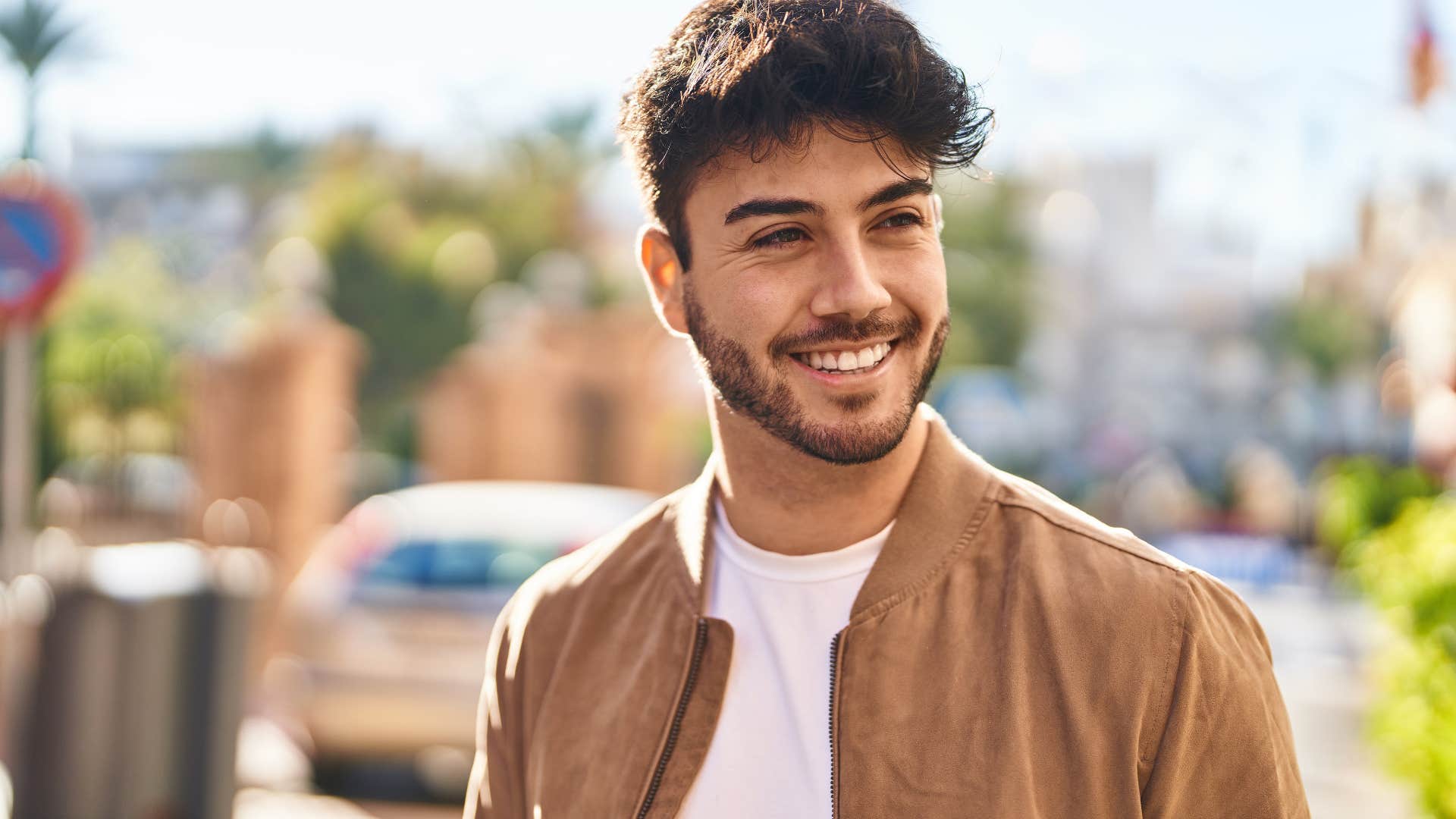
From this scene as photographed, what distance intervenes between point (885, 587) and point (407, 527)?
599 centimetres

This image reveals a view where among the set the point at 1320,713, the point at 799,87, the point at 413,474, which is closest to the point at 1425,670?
the point at 799,87

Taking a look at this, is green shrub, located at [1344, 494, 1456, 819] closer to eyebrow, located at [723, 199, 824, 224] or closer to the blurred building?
eyebrow, located at [723, 199, 824, 224]

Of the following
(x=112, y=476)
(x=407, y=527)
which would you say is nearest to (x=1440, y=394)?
(x=407, y=527)

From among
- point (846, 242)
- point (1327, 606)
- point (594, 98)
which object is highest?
point (594, 98)

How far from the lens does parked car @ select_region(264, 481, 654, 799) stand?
718cm

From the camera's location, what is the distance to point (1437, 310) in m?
7.20

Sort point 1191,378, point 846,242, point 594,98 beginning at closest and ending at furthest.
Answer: point 846,242 < point 594,98 < point 1191,378

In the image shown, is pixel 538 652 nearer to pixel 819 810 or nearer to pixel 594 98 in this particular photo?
pixel 819 810

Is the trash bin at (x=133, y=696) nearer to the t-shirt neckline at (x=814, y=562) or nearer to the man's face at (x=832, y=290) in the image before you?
the t-shirt neckline at (x=814, y=562)

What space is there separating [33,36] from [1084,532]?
99.1 feet

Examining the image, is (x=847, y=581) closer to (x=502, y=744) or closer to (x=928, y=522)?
(x=928, y=522)

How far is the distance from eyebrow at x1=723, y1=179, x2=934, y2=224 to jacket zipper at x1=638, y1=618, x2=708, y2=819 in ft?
1.89

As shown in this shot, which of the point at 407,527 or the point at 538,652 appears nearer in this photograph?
the point at 538,652

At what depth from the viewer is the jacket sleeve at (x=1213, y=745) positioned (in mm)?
1664
